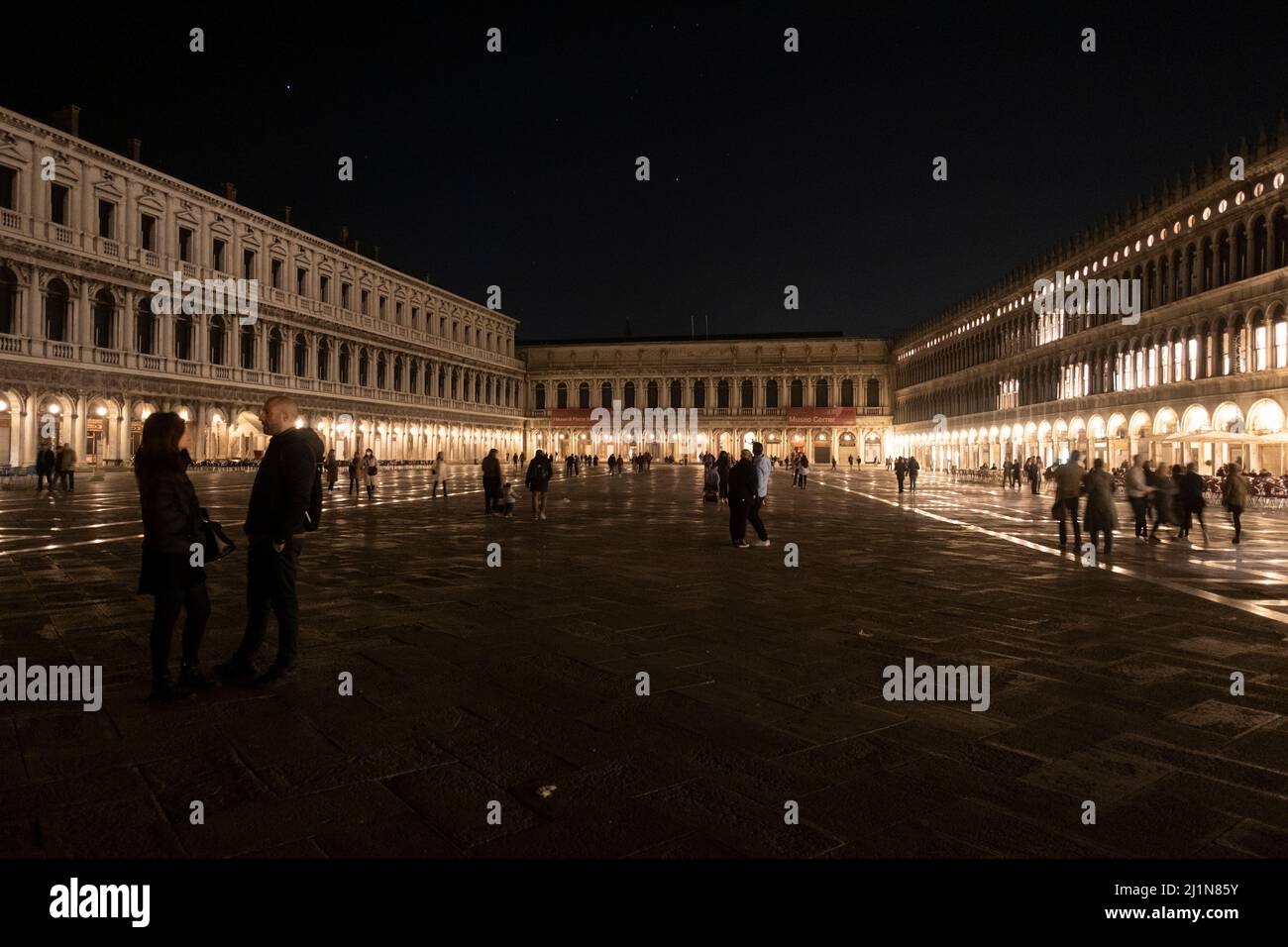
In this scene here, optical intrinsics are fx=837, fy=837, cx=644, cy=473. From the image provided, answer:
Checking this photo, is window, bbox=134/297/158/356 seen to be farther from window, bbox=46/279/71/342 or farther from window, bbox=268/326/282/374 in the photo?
window, bbox=268/326/282/374

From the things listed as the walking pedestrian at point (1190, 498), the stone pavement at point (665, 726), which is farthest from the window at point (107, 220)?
the walking pedestrian at point (1190, 498)

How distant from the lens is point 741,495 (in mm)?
10445

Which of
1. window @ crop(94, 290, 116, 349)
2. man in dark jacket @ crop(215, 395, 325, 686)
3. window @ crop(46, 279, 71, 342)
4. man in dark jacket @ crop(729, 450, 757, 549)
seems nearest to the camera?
man in dark jacket @ crop(215, 395, 325, 686)

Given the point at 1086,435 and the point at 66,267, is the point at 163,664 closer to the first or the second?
the point at 66,267

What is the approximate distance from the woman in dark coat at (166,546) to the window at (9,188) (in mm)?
32242

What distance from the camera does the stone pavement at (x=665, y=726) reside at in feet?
7.98

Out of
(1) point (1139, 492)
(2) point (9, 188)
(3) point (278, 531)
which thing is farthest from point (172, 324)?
(3) point (278, 531)

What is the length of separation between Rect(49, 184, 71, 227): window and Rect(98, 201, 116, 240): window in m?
1.66

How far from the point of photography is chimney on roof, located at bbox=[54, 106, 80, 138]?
31.5 metres

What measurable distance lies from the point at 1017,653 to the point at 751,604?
6.55 ft

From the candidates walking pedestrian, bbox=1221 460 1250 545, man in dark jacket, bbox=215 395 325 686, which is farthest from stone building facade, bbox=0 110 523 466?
walking pedestrian, bbox=1221 460 1250 545

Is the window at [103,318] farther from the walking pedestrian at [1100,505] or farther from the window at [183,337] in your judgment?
the walking pedestrian at [1100,505]

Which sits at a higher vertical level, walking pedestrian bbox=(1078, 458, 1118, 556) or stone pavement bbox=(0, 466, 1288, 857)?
walking pedestrian bbox=(1078, 458, 1118, 556)
